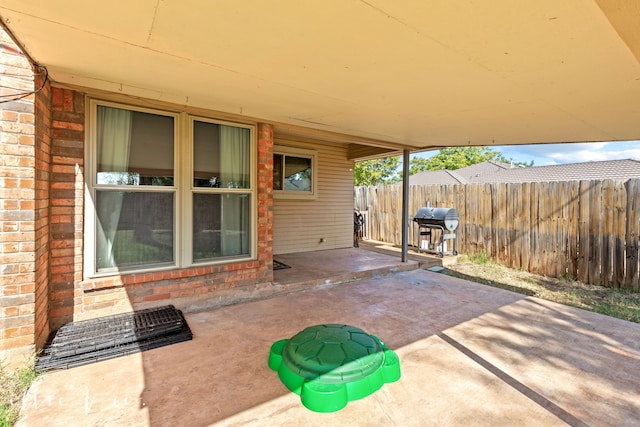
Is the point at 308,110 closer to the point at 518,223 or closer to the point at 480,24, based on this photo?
the point at 480,24

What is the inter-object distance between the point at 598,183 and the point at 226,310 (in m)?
6.46

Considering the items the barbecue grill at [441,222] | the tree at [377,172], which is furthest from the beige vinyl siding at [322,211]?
the tree at [377,172]

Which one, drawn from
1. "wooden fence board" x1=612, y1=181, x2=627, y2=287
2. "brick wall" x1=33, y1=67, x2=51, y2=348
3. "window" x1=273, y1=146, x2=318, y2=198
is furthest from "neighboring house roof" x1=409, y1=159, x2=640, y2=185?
"brick wall" x1=33, y1=67, x2=51, y2=348

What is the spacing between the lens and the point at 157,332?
9.46 ft

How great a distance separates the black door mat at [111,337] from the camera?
97.0 inches

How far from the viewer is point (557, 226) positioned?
19.1 feet

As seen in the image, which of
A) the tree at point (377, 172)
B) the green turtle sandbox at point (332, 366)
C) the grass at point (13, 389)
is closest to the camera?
the grass at point (13, 389)

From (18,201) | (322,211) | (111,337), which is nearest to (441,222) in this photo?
(322,211)

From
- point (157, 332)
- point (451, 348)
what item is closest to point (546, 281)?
point (451, 348)

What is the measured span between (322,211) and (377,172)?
12.6m

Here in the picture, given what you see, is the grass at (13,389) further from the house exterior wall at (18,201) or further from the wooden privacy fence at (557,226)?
the wooden privacy fence at (557,226)

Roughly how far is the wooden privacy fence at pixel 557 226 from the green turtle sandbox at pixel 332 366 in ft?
17.0

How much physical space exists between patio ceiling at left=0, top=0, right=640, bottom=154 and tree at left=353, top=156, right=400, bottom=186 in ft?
46.8

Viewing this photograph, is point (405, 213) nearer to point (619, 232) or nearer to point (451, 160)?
point (619, 232)
